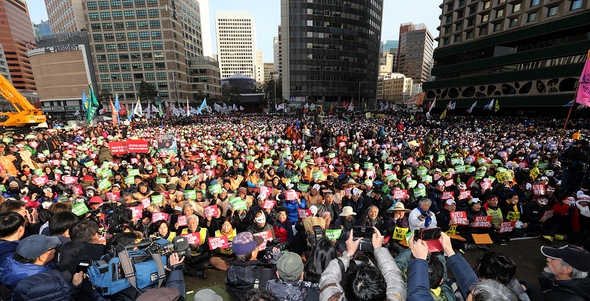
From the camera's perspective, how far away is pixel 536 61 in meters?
39.2

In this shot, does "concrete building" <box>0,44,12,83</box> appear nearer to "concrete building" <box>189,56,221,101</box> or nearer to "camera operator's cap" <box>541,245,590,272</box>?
"concrete building" <box>189,56,221,101</box>

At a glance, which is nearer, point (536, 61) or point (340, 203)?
point (340, 203)

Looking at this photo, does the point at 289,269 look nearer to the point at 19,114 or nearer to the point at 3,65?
the point at 19,114

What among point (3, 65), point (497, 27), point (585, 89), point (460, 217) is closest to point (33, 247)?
point (460, 217)

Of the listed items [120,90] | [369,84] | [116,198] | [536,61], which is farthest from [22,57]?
[536,61]

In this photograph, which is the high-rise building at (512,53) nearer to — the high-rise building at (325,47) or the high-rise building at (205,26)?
the high-rise building at (325,47)

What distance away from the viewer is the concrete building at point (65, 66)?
238ft

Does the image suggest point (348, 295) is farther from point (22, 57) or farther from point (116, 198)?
point (22, 57)

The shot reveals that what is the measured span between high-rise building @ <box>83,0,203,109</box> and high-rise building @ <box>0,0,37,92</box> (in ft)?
216

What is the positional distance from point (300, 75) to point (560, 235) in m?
80.8

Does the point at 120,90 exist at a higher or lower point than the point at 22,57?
lower

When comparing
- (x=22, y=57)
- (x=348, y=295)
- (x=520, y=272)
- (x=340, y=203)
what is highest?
(x=22, y=57)

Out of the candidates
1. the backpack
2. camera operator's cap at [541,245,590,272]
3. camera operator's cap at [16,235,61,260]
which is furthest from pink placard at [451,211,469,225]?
camera operator's cap at [16,235,61,260]

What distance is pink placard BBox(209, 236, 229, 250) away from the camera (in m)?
5.09
